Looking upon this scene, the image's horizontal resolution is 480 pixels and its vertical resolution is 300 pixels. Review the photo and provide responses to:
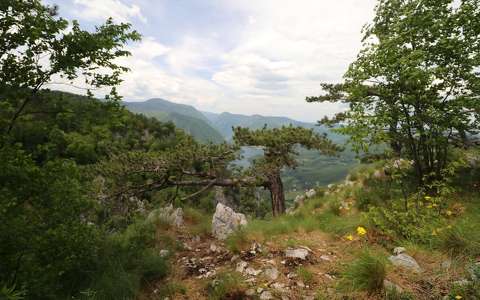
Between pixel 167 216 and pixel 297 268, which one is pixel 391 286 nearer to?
pixel 297 268

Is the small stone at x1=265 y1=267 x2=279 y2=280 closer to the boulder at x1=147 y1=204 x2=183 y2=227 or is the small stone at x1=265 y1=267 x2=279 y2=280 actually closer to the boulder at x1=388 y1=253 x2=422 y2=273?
the boulder at x1=388 y1=253 x2=422 y2=273

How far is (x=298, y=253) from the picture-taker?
6.26 meters

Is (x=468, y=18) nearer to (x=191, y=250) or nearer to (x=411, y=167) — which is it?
(x=411, y=167)

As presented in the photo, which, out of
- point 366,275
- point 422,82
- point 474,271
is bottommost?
point 366,275

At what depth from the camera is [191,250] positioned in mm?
8727

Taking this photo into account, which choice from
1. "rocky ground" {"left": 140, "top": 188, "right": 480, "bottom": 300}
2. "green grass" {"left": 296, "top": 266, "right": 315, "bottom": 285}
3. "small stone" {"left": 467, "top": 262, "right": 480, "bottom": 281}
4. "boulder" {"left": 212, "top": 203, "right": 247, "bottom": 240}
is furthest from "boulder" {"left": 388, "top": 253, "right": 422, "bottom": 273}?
"boulder" {"left": 212, "top": 203, "right": 247, "bottom": 240}

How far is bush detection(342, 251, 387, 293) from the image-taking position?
4.25 metres

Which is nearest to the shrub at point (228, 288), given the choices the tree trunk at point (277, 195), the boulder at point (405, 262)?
the boulder at point (405, 262)

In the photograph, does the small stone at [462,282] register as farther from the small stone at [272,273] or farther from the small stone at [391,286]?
the small stone at [272,273]

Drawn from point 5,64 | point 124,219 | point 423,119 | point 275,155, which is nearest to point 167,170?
point 124,219

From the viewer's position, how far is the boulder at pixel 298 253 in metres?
6.14

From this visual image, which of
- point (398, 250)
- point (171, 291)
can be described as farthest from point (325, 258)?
point (171, 291)

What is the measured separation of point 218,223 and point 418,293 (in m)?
7.07

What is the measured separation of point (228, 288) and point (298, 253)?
1.92 metres
